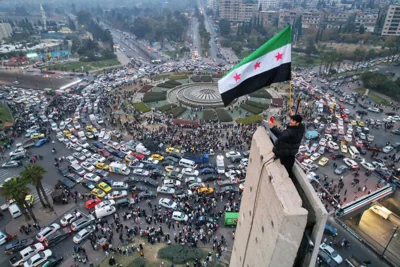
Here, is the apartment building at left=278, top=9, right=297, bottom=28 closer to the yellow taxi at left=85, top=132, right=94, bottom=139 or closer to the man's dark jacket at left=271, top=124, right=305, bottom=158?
the yellow taxi at left=85, top=132, right=94, bottom=139

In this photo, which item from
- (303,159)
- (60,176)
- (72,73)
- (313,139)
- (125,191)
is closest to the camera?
(125,191)

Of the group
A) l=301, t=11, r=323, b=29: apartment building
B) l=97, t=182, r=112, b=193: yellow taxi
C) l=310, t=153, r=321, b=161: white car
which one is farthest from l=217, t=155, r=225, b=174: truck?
l=301, t=11, r=323, b=29: apartment building

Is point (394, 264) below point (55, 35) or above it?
below

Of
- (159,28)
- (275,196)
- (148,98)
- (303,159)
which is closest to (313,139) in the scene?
(303,159)

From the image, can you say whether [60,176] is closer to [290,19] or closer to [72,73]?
[72,73]

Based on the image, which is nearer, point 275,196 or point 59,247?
point 275,196

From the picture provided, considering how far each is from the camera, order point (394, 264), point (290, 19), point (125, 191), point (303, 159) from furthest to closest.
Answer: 1. point (290, 19)
2. point (303, 159)
3. point (125, 191)
4. point (394, 264)
